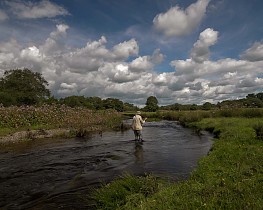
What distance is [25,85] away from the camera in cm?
6831

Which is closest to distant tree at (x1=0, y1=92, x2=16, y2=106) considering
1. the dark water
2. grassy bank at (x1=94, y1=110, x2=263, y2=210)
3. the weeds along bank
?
the weeds along bank

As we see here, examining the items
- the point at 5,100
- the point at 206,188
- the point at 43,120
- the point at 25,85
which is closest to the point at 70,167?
the point at 206,188

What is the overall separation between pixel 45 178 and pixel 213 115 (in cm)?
3689

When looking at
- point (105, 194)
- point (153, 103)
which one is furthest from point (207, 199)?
point (153, 103)

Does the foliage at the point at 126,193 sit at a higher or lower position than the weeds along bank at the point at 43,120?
lower

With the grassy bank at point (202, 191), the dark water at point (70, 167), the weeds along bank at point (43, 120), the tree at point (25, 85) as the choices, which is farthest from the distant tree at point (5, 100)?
the grassy bank at point (202, 191)

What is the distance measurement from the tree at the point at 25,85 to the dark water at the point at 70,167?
46.8 m

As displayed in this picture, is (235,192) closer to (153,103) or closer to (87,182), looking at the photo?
(87,182)

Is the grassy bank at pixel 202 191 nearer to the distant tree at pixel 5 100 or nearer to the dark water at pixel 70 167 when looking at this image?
the dark water at pixel 70 167

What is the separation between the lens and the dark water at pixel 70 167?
10266mm

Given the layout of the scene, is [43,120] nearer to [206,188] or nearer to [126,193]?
[126,193]

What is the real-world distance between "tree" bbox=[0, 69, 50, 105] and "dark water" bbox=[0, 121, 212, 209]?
4685cm

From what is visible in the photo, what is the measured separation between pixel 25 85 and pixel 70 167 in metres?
59.0

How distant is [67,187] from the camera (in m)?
11.5
